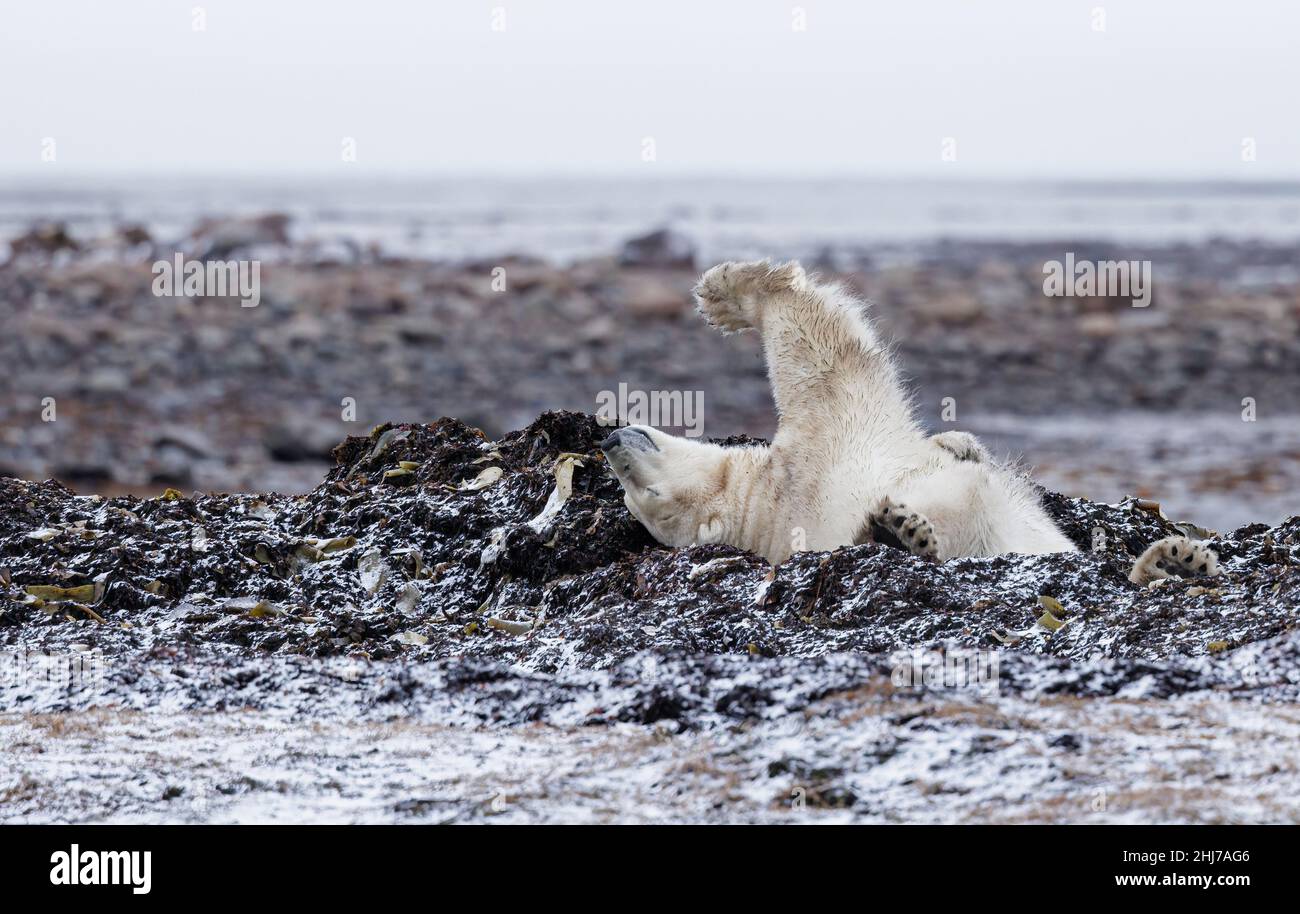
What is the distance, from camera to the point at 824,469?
593 centimetres

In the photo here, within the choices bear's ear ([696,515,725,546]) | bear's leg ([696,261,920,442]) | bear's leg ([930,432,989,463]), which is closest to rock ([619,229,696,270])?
bear's leg ([696,261,920,442])

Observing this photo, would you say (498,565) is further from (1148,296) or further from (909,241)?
(909,241)

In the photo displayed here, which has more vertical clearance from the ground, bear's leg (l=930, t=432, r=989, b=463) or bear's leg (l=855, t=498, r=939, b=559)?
bear's leg (l=930, t=432, r=989, b=463)

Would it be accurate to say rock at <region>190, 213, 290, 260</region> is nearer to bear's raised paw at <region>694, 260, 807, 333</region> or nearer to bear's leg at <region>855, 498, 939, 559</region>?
bear's raised paw at <region>694, 260, 807, 333</region>

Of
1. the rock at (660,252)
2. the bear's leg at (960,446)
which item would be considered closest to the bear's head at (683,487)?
the bear's leg at (960,446)

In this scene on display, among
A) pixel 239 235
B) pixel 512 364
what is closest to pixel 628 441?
pixel 512 364

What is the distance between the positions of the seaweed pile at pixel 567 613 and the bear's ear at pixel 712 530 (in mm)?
237

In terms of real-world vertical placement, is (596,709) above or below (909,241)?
below

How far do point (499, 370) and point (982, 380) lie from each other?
664 cm

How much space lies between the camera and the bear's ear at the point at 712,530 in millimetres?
6039

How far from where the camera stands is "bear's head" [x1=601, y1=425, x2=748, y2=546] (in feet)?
19.6

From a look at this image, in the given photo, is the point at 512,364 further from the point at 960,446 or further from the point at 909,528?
the point at 909,528
